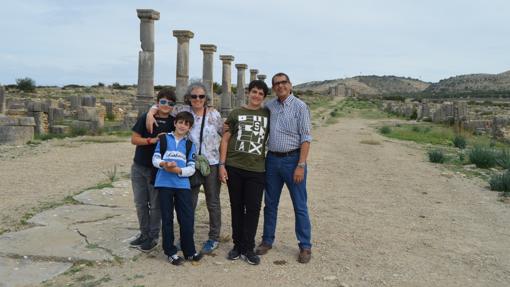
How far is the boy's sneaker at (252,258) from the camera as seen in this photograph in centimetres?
536

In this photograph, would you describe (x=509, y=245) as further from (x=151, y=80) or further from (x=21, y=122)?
(x=21, y=122)

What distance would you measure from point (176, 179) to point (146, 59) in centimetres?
1286

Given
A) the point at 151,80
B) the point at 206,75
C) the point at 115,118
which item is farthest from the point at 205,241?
the point at 115,118

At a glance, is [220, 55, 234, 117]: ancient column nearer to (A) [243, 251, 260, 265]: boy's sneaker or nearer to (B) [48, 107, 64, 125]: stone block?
(B) [48, 107, 64, 125]: stone block

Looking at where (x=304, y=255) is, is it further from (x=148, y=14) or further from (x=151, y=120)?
(x=148, y=14)

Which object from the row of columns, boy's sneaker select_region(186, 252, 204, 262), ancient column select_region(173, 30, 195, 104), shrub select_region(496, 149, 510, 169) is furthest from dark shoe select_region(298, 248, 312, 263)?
ancient column select_region(173, 30, 195, 104)

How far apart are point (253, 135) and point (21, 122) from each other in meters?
14.0

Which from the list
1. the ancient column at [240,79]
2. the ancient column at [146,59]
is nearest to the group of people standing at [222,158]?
the ancient column at [146,59]

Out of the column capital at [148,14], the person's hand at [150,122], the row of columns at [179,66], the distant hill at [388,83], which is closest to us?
the person's hand at [150,122]

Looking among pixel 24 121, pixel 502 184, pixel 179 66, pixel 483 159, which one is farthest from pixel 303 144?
pixel 179 66

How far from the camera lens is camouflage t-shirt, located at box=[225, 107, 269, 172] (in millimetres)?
5312

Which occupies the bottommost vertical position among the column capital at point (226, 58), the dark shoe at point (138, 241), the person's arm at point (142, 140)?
the dark shoe at point (138, 241)

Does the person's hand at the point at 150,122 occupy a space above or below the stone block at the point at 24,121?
above

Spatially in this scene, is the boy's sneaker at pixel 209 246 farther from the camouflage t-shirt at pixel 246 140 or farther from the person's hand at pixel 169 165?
the person's hand at pixel 169 165
